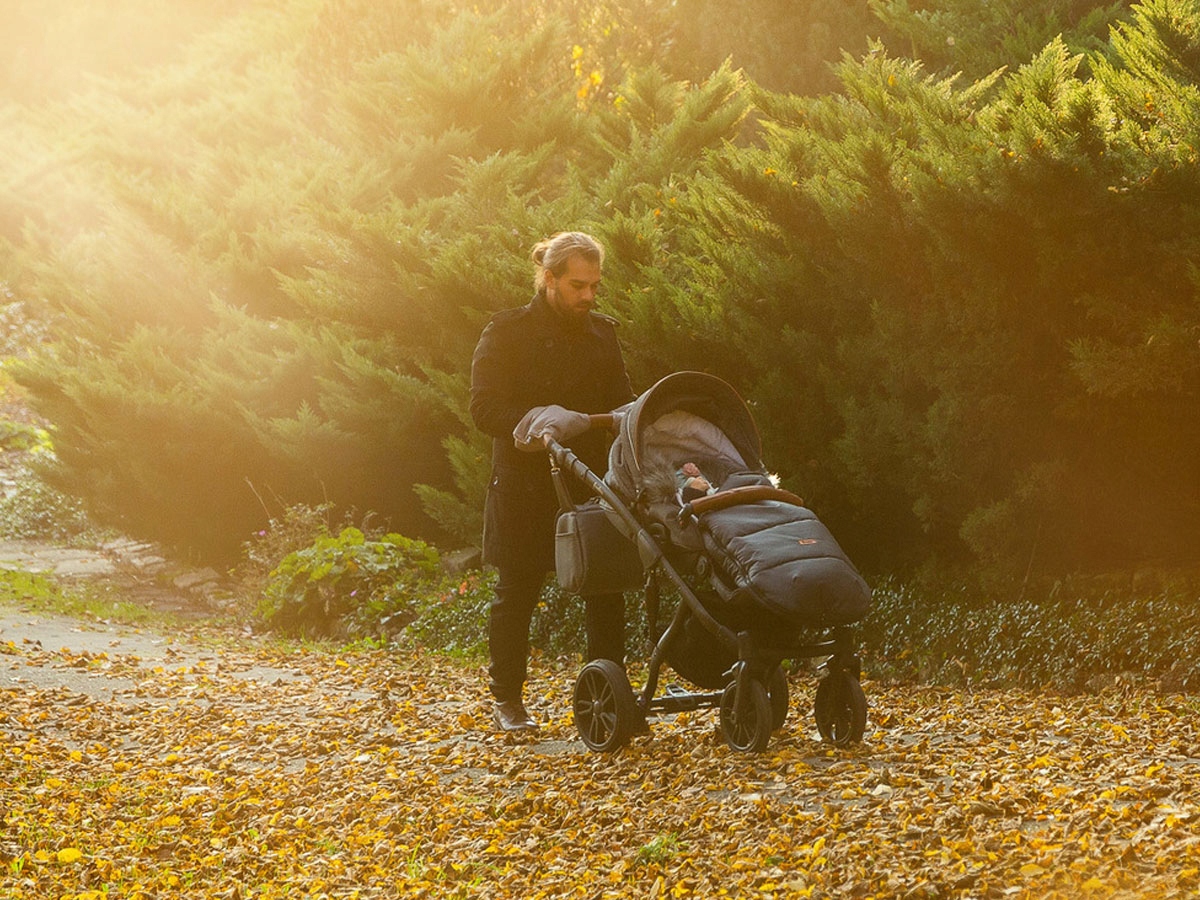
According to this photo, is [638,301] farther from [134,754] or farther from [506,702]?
[134,754]

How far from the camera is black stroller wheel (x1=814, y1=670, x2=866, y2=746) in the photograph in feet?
15.2

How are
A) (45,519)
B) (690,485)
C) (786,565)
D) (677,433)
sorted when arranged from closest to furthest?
1. (786,565)
2. (690,485)
3. (677,433)
4. (45,519)

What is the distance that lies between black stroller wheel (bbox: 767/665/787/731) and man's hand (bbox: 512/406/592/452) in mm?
1153

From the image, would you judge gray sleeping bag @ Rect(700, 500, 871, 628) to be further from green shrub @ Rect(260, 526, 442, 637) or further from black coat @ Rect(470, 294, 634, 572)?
green shrub @ Rect(260, 526, 442, 637)

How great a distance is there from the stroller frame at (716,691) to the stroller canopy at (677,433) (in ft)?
0.47

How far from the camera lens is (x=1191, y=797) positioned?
3752 mm

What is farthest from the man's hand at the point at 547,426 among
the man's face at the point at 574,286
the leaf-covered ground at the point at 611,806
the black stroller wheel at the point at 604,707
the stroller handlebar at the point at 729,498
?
the leaf-covered ground at the point at 611,806

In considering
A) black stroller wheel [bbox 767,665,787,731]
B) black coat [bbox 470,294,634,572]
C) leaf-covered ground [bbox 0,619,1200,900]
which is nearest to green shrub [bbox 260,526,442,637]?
leaf-covered ground [bbox 0,619,1200,900]

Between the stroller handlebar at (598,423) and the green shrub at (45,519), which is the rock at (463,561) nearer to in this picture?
the stroller handlebar at (598,423)

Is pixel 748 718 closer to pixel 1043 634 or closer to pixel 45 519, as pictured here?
pixel 1043 634

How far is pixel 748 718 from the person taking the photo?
4559mm

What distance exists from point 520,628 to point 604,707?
0.70 metres

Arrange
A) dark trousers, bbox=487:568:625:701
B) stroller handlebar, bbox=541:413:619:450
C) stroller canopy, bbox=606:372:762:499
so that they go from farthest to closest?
1. dark trousers, bbox=487:568:625:701
2. stroller handlebar, bbox=541:413:619:450
3. stroller canopy, bbox=606:372:762:499

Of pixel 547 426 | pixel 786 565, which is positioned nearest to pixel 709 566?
pixel 786 565
